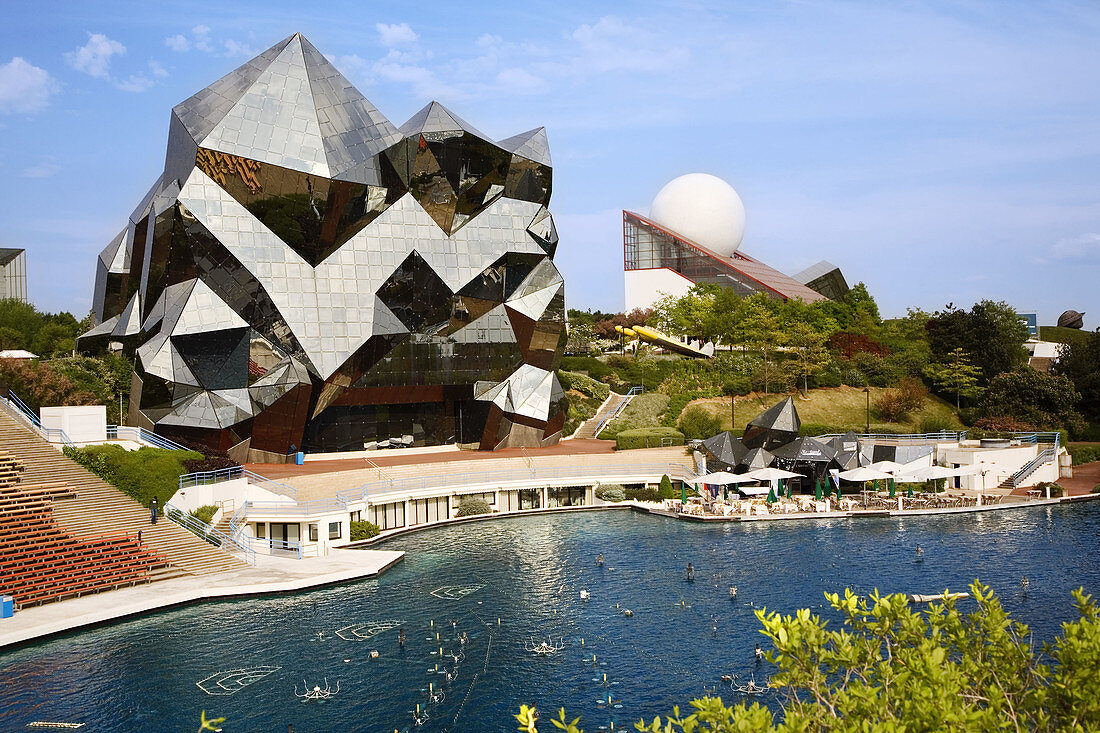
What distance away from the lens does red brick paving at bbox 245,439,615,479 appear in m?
47.0

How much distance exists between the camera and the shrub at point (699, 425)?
59469mm

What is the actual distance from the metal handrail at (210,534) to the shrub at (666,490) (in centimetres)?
2119

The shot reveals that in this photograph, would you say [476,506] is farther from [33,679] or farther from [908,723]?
[908,723]

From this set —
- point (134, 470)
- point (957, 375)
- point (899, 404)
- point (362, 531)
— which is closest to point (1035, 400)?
point (957, 375)

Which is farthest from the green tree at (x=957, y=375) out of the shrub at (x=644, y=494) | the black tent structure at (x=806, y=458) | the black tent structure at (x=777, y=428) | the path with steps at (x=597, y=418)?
the shrub at (x=644, y=494)

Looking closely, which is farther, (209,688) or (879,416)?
(879,416)

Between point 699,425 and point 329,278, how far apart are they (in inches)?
993

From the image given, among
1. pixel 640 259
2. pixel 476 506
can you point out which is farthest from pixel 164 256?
pixel 640 259

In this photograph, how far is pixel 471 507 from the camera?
45969mm

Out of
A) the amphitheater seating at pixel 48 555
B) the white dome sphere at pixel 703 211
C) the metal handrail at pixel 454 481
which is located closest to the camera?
the amphitheater seating at pixel 48 555

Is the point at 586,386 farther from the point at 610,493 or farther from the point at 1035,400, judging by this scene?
the point at 1035,400

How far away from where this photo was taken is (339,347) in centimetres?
4981

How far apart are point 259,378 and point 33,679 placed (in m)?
26.0

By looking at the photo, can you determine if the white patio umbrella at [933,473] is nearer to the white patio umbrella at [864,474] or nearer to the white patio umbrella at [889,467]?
the white patio umbrella at [889,467]
